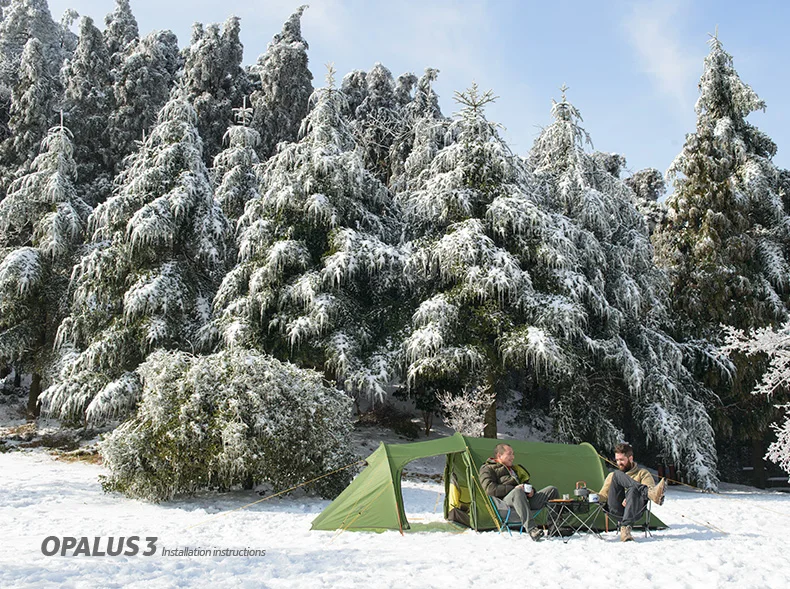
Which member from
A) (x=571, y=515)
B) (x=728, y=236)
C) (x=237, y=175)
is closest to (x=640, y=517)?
(x=571, y=515)

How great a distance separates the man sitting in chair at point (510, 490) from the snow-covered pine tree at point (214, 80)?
2503cm

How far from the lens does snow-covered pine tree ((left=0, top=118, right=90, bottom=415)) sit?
1866 cm

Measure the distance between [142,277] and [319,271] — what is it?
191 inches

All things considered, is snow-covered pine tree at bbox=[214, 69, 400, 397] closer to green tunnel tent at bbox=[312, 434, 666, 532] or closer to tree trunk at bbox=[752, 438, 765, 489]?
green tunnel tent at bbox=[312, 434, 666, 532]

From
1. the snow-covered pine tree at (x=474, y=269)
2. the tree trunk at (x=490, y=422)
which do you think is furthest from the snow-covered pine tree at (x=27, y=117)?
the tree trunk at (x=490, y=422)

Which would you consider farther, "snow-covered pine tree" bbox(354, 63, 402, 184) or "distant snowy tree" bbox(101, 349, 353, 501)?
"snow-covered pine tree" bbox(354, 63, 402, 184)

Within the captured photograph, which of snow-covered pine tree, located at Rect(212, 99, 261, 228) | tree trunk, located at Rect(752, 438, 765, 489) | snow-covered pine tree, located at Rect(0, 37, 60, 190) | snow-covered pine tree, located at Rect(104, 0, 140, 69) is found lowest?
tree trunk, located at Rect(752, 438, 765, 489)

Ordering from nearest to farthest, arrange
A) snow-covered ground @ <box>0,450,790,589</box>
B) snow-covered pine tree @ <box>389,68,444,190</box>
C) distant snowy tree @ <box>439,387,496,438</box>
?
snow-covered ground @ <box>0,450,790,589</box>, distant snowy tree @ <box>439,387,496,438</box>, snow-covered pine tree @ <box>389,68,444,190</box>

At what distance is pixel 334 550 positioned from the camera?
24.9 feet

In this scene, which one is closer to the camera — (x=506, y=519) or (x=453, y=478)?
(x=506, y=519)

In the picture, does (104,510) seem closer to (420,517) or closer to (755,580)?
(420,517)

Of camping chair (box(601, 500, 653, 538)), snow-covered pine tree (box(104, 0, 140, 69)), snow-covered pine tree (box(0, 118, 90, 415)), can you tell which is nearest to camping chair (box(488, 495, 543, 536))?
camping chair (box(601, 500, 653, 538))

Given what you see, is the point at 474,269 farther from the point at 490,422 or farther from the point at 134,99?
the point at 134,99

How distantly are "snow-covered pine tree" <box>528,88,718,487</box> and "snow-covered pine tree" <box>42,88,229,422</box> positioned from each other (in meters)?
10.3
